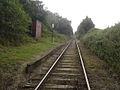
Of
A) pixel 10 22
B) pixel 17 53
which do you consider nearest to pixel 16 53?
pixel 17 53

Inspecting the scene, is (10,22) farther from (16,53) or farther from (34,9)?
(34,9)

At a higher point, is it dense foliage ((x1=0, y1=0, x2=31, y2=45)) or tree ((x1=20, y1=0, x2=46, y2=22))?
tree ((x1=20, y1=0, x2=46, y2=22))

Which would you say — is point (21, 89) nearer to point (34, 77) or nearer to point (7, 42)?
point (34, 77)

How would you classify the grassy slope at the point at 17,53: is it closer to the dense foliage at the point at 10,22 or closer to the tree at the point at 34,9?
the dense foliage at the point at 10,22

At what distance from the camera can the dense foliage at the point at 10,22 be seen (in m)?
20.0

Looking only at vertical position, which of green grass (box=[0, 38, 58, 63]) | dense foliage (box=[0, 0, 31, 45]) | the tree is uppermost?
the tree

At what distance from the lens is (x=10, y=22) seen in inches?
799

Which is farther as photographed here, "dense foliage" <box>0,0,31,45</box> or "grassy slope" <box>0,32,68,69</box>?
"dense foliage" <box>0,0,31,45</box>

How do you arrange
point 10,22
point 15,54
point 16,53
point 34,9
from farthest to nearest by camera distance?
point 34,9 < point 10,22 < point 16,53 < point 15,54

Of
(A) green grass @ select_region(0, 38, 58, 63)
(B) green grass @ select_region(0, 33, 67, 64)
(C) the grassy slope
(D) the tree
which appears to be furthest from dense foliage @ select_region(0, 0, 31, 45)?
(D) the tree

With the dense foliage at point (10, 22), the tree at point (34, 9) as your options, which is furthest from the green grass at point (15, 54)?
the tree at point (34, 9)

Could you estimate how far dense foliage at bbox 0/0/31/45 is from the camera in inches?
787

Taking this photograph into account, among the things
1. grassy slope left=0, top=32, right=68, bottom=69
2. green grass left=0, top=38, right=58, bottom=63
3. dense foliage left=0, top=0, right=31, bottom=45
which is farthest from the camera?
dense foliage left=0, top=0, right=31, bottom=45

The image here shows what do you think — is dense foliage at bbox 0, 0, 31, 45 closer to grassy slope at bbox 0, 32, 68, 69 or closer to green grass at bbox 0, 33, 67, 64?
grassy slope at bbox 0, 32, 68, 69
